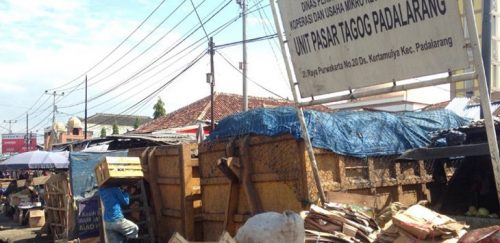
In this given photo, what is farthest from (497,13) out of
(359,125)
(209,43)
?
(359,125)

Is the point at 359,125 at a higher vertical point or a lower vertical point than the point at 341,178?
higher

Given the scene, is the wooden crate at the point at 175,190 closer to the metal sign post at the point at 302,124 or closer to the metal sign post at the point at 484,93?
the metal sign post at the point at 302,124

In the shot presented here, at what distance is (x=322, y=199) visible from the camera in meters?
6.60

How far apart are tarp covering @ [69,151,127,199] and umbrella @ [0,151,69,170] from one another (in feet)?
14.4

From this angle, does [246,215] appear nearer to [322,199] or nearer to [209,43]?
[322,199]

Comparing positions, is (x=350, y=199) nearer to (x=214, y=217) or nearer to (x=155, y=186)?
(x=214, y=217)

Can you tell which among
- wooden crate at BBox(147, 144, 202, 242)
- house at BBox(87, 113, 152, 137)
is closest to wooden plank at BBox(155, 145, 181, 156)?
wooden crate at BBox(147, 144, 202, 242)

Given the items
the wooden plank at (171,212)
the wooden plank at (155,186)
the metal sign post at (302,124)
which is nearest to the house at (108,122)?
the wooden plank at (155,186)

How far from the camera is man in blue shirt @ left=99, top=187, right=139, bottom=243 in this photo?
341 inches

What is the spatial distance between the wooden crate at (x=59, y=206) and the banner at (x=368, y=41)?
23.0 ft

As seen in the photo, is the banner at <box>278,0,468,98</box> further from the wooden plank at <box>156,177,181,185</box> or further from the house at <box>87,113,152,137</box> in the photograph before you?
the house at <box>87,113,152,137</box>

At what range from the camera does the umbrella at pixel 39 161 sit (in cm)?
1488

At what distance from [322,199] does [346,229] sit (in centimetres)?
82

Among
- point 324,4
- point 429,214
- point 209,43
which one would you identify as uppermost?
point 209,43
